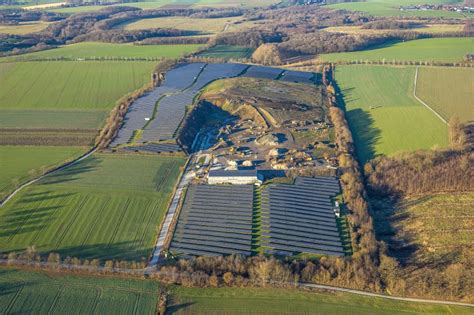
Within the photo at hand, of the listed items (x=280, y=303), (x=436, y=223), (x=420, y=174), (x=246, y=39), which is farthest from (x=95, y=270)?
(x=246, y=39)

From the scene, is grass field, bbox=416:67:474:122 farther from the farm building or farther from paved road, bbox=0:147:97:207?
paved road, bbox=0:147:97:207

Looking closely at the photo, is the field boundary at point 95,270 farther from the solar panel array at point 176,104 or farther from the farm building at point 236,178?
the solar panel array at point 176,104

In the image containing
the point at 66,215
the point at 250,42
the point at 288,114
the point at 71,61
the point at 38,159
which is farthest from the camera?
the point at 250,42

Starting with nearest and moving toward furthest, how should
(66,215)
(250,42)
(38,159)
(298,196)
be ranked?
1. (66,215)
2. (298,196)
3. (38,159)
4. (250,42)

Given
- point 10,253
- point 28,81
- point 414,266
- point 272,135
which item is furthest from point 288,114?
point 28,81

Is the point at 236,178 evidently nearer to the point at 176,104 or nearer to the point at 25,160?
the point at 176,104

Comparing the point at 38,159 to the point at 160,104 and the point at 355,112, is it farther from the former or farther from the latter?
the point at 355,112
